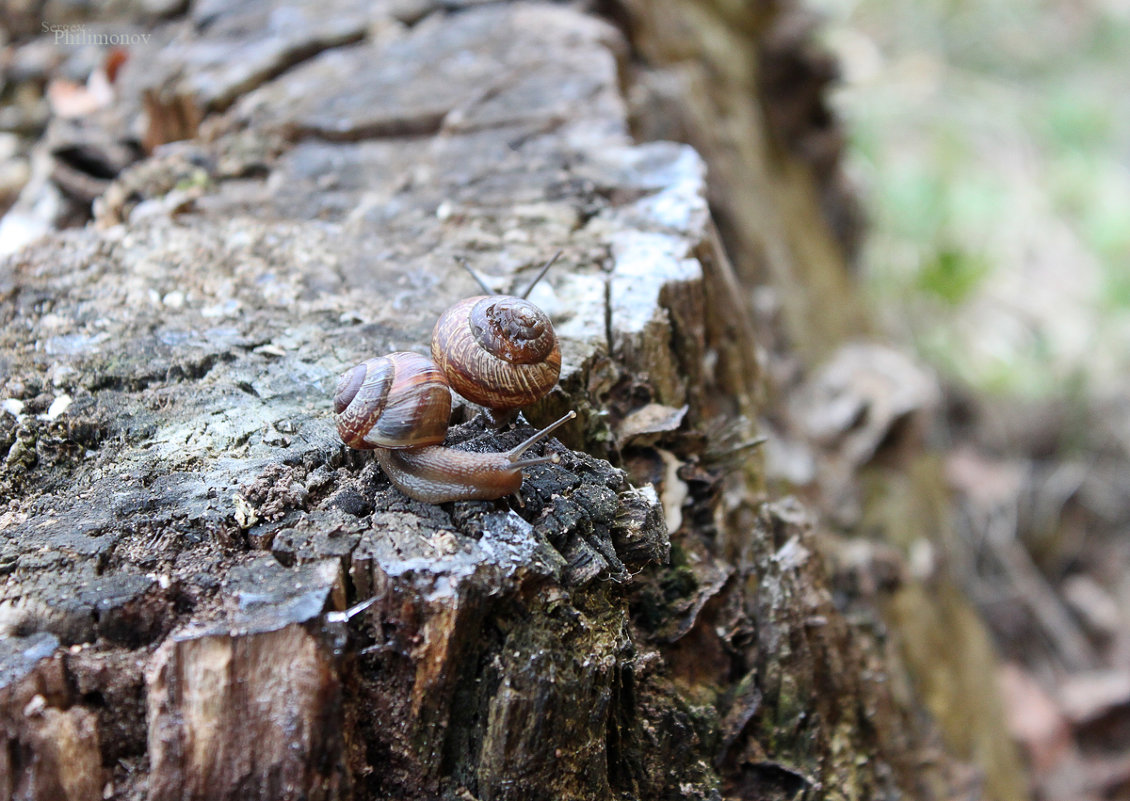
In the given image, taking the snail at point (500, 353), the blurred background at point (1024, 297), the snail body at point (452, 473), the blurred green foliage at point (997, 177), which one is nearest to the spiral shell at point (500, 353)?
the snail at point (500, 353)

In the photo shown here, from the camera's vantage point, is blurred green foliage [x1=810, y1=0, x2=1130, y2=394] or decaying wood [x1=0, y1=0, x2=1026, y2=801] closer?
decaying wood [x1=0, y1=0, x2=1026, y2=801]

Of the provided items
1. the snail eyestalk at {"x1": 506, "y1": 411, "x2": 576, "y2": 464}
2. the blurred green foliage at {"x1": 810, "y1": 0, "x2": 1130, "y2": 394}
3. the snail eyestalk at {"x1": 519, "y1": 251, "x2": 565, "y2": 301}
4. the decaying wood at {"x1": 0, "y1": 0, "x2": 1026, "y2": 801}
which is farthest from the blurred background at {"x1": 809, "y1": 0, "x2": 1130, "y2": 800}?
the snail eyestalk at {"x1": 506, "y1": 411, "x2": 576, "y2": 464}

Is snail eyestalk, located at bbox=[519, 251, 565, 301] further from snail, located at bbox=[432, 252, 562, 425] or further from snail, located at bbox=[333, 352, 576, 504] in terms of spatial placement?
snail, located at bbox=[333, 352, 576, 504]

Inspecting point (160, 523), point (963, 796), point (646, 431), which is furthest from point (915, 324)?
point (160, 523)

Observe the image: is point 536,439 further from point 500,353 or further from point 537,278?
point 537,278

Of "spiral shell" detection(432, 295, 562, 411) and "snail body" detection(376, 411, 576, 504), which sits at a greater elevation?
"spiral shell" detection(432, 295, 562, 411)

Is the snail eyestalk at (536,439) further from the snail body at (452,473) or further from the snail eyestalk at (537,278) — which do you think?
the snail eyestalk at (537,278)

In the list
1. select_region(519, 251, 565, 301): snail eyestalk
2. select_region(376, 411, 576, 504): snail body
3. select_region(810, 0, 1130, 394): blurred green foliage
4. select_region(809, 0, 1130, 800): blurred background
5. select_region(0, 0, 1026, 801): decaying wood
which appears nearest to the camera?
select_region(0, 0, 1026, 801): decaying wood

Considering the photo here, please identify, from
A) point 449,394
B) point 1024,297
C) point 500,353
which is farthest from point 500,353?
point 1024,297
